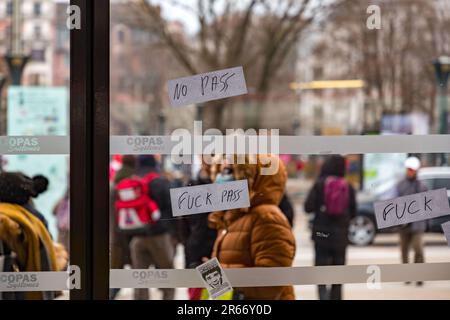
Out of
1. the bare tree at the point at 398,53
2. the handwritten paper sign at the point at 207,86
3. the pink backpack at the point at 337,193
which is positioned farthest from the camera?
the bare tree at the point at 398,53

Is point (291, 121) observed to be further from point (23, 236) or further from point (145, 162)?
point (23, 236)

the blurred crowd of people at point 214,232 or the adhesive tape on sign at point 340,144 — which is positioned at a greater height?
the adhesive tape on sign at point 340,144

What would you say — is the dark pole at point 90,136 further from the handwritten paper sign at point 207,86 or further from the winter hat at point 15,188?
the winter hat at point 15,188

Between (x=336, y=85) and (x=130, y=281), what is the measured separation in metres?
13.4

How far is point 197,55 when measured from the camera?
38.5 ft

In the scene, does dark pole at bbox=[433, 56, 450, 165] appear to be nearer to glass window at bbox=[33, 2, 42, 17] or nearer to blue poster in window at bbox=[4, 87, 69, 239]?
blue poster in window at bbox=[4, 87, 69, 239]

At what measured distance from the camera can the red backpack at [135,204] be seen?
662 cm

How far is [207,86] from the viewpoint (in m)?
3.04

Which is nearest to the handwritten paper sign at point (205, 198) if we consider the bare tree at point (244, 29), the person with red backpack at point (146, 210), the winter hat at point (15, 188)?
the winter hat at point (15, 188)

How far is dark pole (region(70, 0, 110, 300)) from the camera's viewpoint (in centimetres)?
280

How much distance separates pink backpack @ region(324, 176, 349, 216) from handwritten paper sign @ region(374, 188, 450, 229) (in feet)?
12.0

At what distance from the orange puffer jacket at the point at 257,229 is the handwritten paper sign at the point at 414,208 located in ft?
1.53

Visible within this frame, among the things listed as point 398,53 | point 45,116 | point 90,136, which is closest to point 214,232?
point 90,136

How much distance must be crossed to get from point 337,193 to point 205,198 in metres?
4.42
